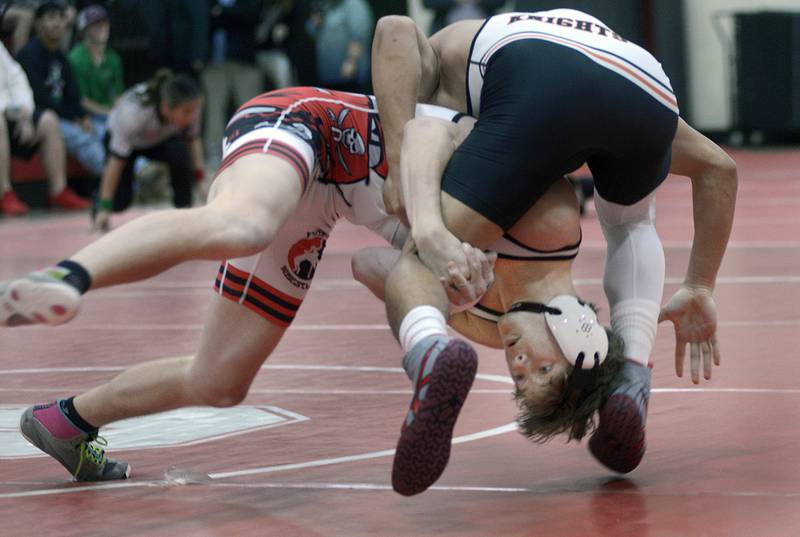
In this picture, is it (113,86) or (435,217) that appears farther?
(113,86)

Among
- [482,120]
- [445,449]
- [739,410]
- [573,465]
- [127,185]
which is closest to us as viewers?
[445,449]

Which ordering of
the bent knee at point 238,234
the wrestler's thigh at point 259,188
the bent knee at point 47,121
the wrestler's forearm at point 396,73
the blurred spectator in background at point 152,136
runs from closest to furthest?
the bent knee at point 238,234
the wrestler's thigh at point 259,188
the wrestler's forearm at point 396,73
the blurred spectator in background at point 152,136
the bent knee at point 47,121

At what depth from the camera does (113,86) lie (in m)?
14.6

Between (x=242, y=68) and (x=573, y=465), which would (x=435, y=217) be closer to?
(x=573, y=465)

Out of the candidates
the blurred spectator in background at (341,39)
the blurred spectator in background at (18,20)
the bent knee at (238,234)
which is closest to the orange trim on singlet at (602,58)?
the bent knee at (238,234)

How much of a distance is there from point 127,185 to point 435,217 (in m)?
8.06

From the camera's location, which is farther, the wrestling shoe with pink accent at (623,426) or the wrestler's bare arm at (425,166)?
the wrestling shoe with pink accent at (623,426)

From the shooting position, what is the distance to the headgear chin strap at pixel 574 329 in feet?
12.1

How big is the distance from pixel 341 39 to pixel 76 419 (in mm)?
12173

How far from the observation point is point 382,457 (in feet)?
14.0

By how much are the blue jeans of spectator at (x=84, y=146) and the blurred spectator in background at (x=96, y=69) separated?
0.36 meters

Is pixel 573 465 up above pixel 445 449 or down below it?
below

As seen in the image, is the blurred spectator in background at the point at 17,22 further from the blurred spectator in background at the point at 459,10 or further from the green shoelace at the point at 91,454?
the green shoelace at the point at 91,454

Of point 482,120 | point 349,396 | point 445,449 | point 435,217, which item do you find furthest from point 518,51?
point 349,396
